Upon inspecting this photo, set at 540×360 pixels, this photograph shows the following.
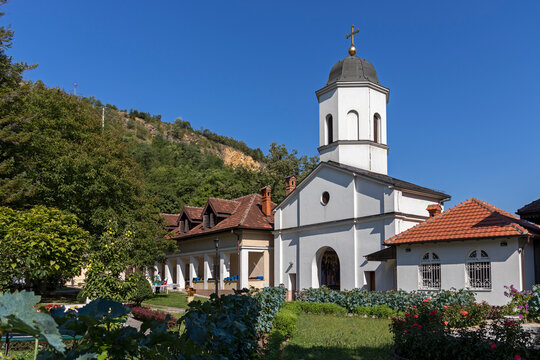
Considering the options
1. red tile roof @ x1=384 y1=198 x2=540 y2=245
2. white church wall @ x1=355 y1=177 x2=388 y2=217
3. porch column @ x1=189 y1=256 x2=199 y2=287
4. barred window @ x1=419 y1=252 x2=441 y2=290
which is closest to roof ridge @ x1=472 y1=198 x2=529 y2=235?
red tile roof @ x1=384 y1=198 x2=540 y2=245

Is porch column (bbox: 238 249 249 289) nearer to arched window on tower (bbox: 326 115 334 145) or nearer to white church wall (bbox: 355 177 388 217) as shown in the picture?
white church wall (bbox: 355 177 388 217)

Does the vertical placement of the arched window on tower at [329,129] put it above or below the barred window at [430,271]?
above

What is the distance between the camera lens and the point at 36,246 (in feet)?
45.4

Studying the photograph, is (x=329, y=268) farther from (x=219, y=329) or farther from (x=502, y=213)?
(x=219, y=329)

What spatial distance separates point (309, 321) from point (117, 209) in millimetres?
14878

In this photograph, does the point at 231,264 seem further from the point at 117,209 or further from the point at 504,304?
the point at 504,304

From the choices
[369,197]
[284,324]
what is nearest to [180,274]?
[369,197]

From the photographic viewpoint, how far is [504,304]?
1744 centimetres

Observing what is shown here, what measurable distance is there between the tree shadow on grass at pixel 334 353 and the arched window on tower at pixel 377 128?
19.9 meters

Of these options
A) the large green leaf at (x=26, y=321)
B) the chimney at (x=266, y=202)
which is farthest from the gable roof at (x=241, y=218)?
the large green leaf at (x=26, y=321)

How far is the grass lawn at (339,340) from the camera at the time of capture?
10.2m

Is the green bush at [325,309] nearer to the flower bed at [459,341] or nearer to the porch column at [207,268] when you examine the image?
the flower bed at [459,341]

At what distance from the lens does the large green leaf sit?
1.56 meters

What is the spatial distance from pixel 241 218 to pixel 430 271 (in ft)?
52.2
